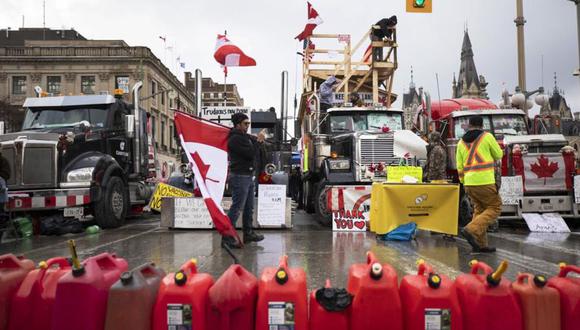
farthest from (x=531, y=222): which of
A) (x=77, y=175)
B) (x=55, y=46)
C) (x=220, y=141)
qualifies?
(x=55, y=46)

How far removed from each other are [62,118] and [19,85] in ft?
161

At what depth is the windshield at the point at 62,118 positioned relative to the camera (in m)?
10.4

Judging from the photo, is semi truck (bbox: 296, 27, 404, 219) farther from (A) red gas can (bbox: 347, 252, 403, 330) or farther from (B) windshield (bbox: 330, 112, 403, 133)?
(A) red gas can (bbox: 347, 252, 403, 330)

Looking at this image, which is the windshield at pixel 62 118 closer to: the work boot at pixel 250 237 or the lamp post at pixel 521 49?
the work boot at pixel 250 237

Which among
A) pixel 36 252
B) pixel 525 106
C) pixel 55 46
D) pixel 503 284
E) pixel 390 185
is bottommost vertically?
pixel 36 252

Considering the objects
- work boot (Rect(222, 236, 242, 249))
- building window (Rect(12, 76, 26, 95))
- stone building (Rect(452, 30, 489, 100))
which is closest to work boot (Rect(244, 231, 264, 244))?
work boot (Rect(222, 236, 242, 249))

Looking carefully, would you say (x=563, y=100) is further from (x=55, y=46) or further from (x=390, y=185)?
(x=390, y=185)

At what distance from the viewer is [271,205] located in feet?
28.9

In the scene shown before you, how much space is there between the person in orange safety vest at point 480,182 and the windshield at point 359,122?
4.64 metres

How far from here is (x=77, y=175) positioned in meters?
9.13

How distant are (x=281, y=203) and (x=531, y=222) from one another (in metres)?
5.05

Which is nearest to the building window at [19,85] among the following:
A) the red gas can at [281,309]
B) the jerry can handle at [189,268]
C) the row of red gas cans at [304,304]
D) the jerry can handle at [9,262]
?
the jerry can handle at [9,262]

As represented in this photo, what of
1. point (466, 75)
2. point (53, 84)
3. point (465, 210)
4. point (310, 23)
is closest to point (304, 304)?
point (465, 210)

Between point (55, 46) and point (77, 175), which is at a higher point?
point (55, 46)
